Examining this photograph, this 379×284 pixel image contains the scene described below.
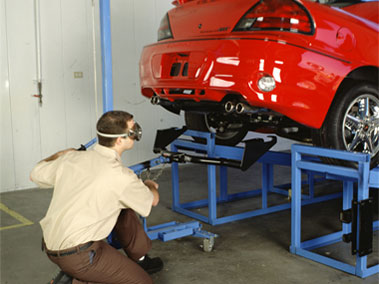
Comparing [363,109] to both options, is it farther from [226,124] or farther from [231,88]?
[226,124]

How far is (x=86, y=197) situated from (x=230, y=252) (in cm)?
156

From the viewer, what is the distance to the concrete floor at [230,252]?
9.87ft

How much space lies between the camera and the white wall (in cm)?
571

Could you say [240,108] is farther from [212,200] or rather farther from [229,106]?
[212,200]

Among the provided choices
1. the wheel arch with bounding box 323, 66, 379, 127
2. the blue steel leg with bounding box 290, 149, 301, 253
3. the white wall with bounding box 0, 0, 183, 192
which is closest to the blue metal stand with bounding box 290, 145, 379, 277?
the blue steel leg with bounding box 290, 149, 301, 253

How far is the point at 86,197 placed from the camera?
2.22m

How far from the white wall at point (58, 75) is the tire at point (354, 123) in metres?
3.43

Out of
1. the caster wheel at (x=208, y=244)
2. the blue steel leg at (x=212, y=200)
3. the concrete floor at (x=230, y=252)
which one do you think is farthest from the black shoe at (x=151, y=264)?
the blue steel leg at (x=212, y=200)

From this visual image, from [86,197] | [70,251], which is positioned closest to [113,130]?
[86,197]

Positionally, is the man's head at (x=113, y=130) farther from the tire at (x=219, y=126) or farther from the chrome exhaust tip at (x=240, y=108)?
the tire at (x=219, y=126)

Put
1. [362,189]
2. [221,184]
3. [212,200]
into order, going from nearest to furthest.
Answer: [362,189] → [212,200] → [221,184]

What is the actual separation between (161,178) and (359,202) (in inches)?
145

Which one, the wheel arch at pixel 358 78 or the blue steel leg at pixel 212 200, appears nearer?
the wheel arch at pixel 358 78

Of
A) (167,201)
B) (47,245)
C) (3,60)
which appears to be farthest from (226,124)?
(3,60)
